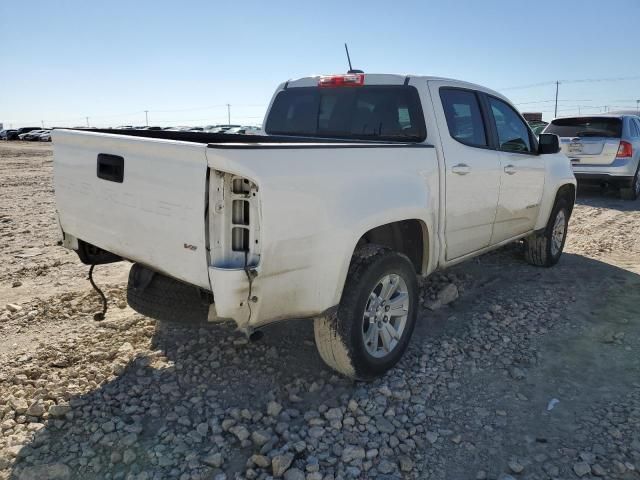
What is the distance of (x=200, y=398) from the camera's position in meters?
3.14

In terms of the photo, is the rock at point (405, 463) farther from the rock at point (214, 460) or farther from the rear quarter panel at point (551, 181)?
the rear quarter panel at point (551, 181)

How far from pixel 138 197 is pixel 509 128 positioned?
11.6 ft

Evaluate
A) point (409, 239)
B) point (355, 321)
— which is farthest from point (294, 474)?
point (409, 239)

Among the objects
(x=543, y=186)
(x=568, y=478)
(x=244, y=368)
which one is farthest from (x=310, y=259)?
(x=543, y=186)

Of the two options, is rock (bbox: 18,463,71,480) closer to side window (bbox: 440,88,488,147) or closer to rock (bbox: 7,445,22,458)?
rock (bbox: 7,445,22,458)

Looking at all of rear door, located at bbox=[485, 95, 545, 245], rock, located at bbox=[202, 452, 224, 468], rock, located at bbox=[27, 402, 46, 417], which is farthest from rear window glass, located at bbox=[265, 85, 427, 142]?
rock, located at bbox=[27, 402, 46, 417]

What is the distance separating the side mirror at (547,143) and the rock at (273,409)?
12.1 ft

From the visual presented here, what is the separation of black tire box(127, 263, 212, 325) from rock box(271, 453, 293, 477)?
2.60 ft

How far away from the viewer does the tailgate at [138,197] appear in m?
2.51

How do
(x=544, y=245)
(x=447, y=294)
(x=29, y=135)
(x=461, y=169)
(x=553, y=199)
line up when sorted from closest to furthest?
(x=461, y=169)
(x=447, y=294)
(x=553, y=199)
(x=544, y=245)
(x=29, y=135)

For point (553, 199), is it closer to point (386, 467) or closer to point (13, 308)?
point (386, 467)

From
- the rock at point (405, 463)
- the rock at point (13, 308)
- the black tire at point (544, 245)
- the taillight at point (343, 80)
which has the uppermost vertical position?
the taillight at point (343, 80)

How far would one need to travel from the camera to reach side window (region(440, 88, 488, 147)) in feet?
13.3

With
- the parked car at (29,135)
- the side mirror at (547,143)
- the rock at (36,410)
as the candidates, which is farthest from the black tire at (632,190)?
the parked car at (29,135)
